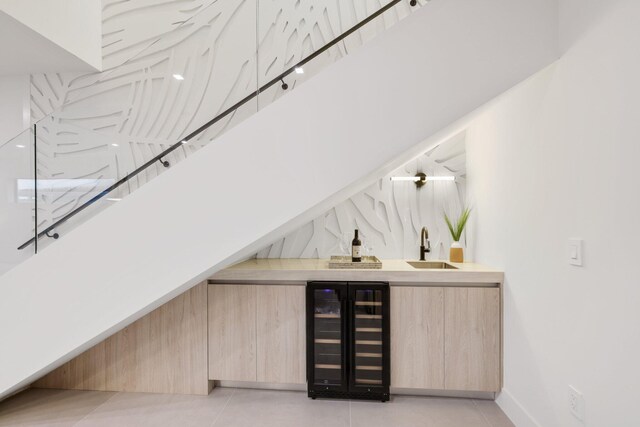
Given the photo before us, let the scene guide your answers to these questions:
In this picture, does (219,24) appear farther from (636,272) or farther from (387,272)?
(636,272)

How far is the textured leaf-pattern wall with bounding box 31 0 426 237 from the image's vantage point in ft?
7.33

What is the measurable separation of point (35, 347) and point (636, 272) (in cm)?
296

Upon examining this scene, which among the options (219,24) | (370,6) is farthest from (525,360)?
(219,24)

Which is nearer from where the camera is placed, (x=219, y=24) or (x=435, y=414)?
(x=435, y=414)

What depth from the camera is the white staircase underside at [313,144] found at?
72.3 inches

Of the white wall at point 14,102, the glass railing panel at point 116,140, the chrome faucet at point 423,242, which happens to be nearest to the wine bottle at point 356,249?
the chrome faucet at point 423,242

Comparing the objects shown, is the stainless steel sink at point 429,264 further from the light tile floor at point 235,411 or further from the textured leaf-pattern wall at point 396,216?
the light tile floor at point 235,411

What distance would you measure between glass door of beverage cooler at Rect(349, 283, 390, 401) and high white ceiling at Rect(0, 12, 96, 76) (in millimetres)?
3175

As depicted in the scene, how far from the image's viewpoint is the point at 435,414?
2525mm

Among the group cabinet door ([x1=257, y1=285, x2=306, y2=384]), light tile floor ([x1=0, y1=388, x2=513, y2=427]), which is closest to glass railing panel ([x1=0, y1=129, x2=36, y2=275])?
light tile floor ([x1=0, y1=388, x2=513, y2=427])

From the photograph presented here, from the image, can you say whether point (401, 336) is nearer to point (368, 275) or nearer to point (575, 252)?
point (368, 275)

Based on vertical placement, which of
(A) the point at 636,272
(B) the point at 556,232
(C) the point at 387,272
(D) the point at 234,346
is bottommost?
(D) the point at 234,346

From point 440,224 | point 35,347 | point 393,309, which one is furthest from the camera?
point 440,224

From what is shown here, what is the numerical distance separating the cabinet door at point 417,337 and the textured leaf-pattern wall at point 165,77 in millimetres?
1713
